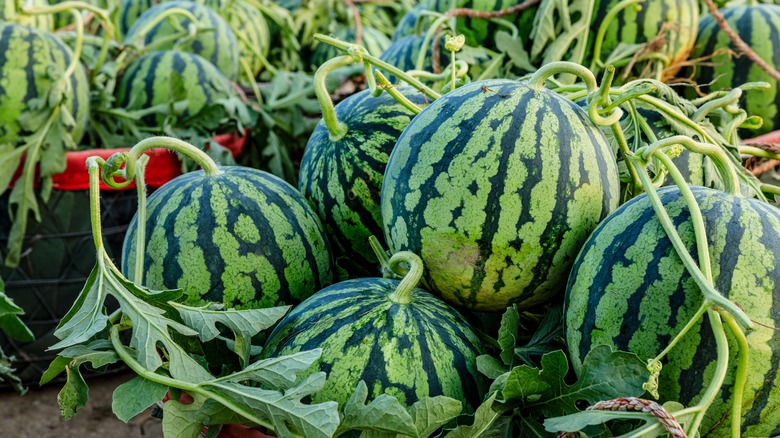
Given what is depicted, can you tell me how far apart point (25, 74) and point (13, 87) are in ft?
0.21

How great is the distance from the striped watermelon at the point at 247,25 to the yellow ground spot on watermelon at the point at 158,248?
242cm

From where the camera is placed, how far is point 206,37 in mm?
3602

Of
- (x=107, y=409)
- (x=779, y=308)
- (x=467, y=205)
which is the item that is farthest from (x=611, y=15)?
(x=107, y=409)

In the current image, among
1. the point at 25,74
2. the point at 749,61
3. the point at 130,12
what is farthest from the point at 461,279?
the point at 130,12

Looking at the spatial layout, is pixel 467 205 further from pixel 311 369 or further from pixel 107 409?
pixel 107 409

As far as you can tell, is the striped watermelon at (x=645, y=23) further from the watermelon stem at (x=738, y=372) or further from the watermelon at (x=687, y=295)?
the watermelon stem at (x=738, y=372)

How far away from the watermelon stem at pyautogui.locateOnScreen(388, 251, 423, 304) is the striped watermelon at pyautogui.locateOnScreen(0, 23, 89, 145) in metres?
1.67

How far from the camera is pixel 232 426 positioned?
140 cm

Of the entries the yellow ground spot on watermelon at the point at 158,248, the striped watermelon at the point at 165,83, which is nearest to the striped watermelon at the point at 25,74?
the striped watermelon at the point at 165,83

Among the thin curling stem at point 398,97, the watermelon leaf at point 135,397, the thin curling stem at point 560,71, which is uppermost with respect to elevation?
the thin curling stem at point 560,71

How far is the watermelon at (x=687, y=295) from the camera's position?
1.20 metres

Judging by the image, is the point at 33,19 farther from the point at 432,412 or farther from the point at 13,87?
the point at 432,412

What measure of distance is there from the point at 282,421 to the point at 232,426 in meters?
0.18

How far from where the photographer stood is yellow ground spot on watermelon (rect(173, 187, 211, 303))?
1582mm
